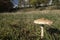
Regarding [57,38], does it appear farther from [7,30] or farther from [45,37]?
[7,30]

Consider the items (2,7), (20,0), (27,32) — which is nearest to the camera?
(27,32)

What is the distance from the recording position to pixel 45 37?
978cm

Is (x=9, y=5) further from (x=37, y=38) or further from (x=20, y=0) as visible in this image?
(x=37, y=38)

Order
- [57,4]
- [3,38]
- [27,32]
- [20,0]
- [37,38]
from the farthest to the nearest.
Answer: [20,0] → [57,4] → [27,32] → [37,38] → [3,38]

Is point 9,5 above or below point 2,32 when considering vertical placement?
below

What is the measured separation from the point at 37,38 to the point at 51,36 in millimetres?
650

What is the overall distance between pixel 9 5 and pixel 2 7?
2.28 meters

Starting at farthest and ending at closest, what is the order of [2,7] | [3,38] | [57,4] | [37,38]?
1. [57,4]
2. [2,7]
3. [37,38]
4. [3,38]

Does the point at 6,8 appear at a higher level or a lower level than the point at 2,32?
lower

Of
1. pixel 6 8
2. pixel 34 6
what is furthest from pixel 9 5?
pixel 34 6

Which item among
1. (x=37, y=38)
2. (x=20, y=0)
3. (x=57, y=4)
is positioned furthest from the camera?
A: (x=20, y=0)

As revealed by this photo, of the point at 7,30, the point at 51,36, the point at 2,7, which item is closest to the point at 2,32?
the point at 7,30

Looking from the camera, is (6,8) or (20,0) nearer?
(6,8)

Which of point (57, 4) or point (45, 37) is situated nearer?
point (45, 37)
